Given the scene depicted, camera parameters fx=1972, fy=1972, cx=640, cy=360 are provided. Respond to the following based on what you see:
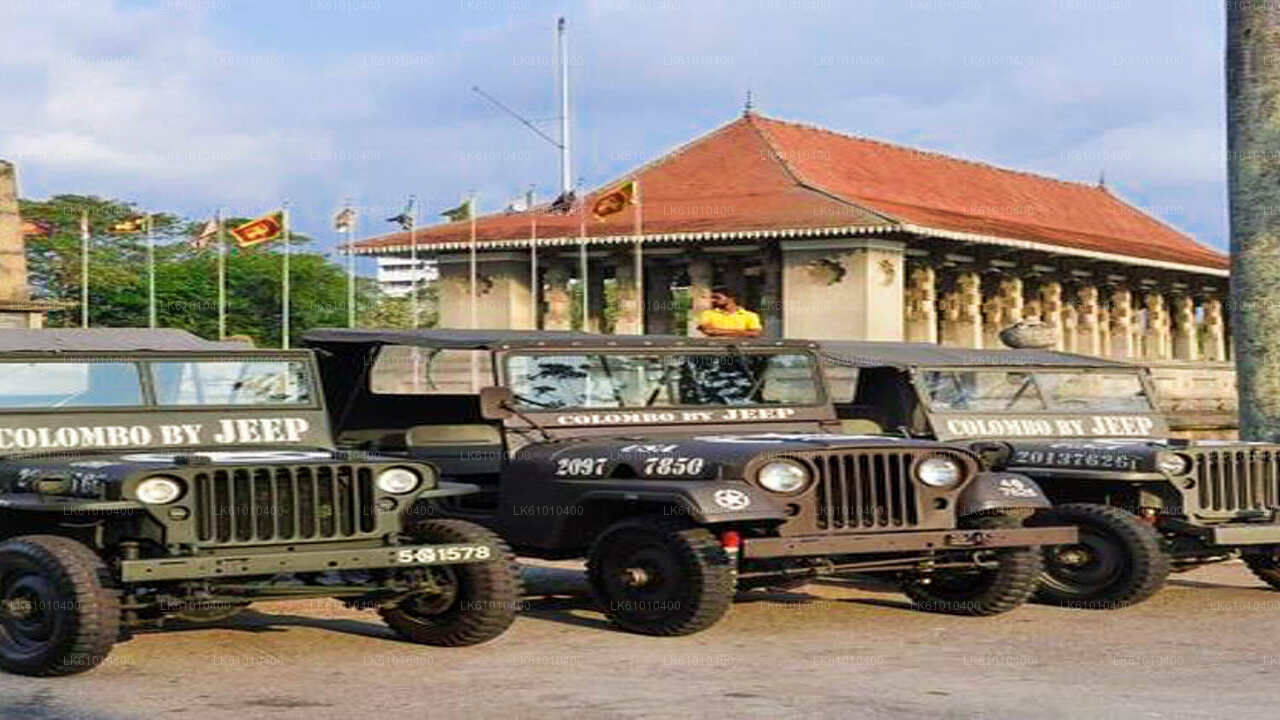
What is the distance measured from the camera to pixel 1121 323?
48.9m

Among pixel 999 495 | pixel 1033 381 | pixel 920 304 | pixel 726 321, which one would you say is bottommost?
pixel 999 495

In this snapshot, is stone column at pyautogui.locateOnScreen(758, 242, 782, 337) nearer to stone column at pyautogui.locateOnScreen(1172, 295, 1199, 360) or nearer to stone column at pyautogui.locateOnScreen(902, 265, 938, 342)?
stone column at pyautogui.locateOnScreen(902, 265, 938, 342)

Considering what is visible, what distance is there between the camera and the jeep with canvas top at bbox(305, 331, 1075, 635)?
9055 millimetres

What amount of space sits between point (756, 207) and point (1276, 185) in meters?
21.8

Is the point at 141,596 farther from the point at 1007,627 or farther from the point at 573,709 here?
the point at 1007,627

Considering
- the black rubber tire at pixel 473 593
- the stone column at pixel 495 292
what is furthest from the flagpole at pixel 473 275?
the black rubber tire at pixel 473 593

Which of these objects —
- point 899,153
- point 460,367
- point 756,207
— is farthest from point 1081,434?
point 899,153

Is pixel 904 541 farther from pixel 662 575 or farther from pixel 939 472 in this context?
pixel 662 575

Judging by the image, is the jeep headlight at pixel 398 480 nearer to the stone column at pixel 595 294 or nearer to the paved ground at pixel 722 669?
the paved ground at pixel 722 669

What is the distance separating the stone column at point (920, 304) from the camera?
39.9m

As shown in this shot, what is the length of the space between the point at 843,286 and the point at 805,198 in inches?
71.1

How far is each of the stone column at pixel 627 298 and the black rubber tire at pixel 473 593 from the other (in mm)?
30828

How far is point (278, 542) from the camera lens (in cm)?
819


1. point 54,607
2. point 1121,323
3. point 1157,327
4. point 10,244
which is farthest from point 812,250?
point 54,607
